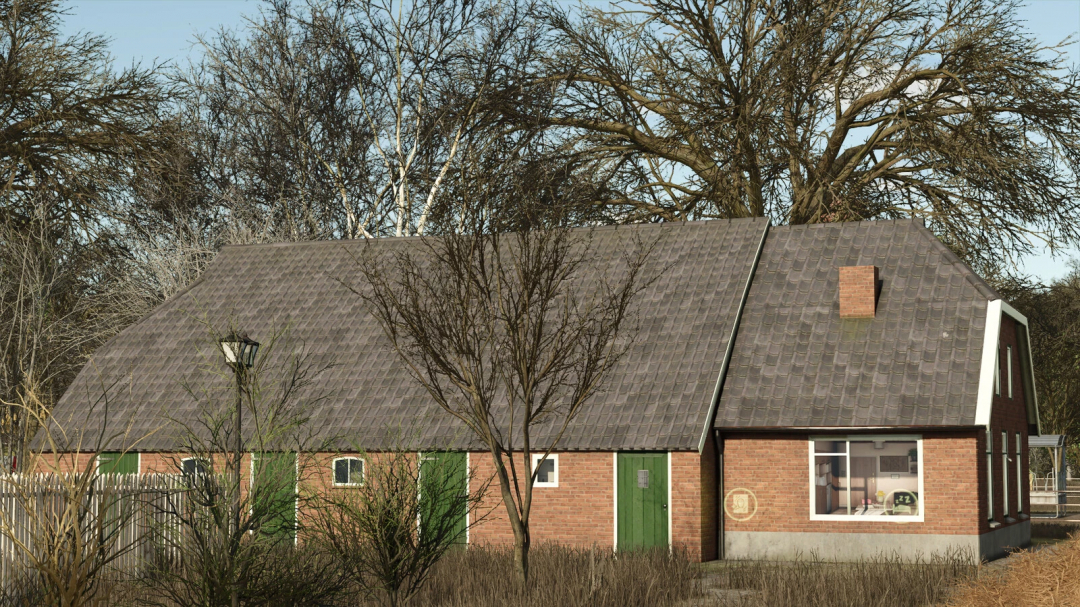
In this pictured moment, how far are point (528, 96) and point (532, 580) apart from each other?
18.7m

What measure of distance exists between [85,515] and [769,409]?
45.9ft

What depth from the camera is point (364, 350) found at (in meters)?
25.0

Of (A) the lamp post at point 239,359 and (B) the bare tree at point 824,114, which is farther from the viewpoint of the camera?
(B) the bare tree at point 824,114

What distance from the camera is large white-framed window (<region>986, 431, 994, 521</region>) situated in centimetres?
2169

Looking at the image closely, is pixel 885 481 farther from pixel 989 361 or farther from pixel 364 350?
pixel 364 350

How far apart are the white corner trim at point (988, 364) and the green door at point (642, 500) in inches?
202

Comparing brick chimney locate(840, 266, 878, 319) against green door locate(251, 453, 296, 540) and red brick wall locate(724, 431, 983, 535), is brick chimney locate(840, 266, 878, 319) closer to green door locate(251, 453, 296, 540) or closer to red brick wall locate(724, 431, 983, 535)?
red brick wall locate(724, 431, 983, 535)

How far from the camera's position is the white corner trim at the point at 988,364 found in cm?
1998

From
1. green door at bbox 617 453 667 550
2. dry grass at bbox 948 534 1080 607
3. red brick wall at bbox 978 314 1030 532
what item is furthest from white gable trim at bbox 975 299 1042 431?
dry grass at bbox 948 534 1080 607

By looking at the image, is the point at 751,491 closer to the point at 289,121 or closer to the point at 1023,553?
the point at 1023,553

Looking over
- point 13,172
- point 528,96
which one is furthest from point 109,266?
point 528,96

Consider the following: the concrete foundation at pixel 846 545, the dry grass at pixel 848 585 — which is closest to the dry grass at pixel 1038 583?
the dry grass at pixel 848 585

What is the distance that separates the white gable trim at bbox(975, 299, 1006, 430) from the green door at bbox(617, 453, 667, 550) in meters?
5.14

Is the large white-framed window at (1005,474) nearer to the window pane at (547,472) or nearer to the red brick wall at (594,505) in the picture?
the red brick wall at (594,505)
